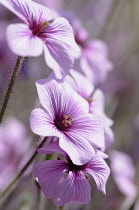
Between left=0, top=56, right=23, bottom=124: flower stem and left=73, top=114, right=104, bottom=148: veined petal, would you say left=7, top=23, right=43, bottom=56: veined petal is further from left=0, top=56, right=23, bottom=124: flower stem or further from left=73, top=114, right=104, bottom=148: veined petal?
left=73, top=114, right=104, bottom=148: veined petal

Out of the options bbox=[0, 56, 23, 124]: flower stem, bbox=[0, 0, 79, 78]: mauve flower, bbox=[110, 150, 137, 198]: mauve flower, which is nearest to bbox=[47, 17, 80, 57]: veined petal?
bbox=[0, 0, 79, 78]: mauve flower

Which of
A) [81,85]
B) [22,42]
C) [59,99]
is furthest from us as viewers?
[81,85]

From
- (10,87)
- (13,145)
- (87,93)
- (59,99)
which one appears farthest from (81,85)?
(13,145)

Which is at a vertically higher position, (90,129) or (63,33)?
(63,33)

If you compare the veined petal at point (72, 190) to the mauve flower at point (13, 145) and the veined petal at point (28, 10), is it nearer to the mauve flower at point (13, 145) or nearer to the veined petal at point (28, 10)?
the veined petal at point (28, 10)

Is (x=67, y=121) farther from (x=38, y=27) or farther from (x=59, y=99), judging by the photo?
(x=38, y=27)

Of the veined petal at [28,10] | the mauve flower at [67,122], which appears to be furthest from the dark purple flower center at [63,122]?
the veined petal at [28,10]
